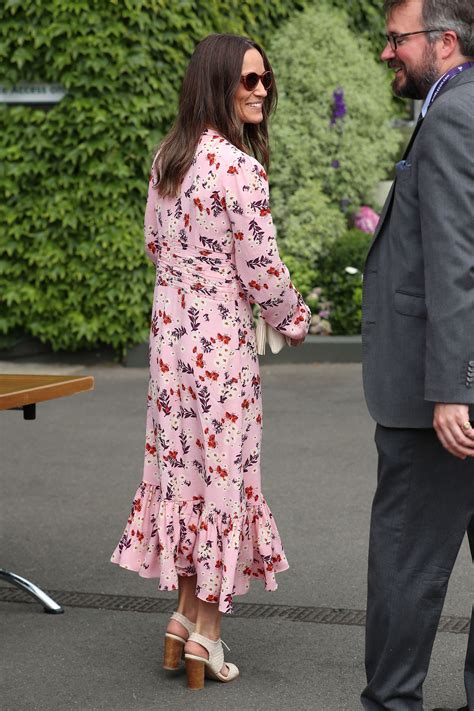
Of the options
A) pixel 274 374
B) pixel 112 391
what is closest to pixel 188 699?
pixel 112 391

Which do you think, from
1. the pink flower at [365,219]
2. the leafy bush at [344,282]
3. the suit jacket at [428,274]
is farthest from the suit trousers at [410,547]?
the pink flower at [365,219]

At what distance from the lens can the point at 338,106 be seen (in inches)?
476

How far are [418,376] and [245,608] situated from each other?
181 centimetres

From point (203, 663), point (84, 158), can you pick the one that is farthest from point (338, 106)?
point (203, 663)

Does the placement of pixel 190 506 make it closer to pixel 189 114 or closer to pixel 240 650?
pixel 240 650

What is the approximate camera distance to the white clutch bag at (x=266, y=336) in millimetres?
4074

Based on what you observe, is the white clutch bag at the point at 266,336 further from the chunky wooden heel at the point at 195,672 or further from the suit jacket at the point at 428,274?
the chunky wooden heel at the point at 195,672

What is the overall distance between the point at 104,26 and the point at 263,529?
6919mm

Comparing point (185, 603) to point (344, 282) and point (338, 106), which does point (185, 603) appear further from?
point (338, 106)

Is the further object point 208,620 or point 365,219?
point 365,219

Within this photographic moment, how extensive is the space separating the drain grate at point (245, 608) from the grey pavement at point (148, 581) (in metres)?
0.05

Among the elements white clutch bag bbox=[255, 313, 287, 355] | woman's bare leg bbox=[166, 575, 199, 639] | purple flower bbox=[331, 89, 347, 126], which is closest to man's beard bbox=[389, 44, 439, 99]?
white clutch bag bbox=[255, 313, 287, 355]

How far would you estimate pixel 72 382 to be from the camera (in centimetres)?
437

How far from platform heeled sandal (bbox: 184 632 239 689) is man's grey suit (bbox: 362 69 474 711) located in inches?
29.2
